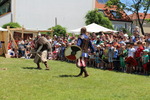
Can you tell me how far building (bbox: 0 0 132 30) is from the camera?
32688 mm

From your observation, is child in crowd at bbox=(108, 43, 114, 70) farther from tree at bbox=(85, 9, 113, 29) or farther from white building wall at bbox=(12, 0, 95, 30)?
white building wall at bbox=(12, 0, 95, 30)

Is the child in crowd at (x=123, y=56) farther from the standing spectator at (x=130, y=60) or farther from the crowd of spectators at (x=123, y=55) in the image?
the standing spectator at (x=130, y=60)

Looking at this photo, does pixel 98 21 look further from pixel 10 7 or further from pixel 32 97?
pixel 32 97

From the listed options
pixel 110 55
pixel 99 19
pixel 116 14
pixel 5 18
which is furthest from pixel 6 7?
pixel 110 55

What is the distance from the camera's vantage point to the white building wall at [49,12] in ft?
108

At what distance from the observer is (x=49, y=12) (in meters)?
34.9

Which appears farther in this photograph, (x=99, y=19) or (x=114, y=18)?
(x=114, y=18)

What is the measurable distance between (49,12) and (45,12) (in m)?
0.61

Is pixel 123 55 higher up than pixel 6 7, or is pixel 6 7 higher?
pixel 6 7

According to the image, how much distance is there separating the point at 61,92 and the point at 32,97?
2.99 ft

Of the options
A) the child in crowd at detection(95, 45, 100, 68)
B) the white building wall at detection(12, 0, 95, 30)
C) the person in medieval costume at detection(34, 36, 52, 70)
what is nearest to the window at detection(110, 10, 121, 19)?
the white building wall at detection(12, 0, 95, 30)

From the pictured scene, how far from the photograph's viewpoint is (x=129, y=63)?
11.7 meters

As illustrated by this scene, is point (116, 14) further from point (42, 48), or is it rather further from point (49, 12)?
point (42, 48)

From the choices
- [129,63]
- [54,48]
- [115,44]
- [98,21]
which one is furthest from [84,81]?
[98,21]
